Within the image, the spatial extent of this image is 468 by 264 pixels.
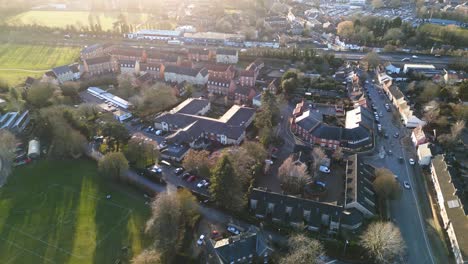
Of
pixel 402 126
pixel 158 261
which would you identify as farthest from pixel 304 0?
pixel 158 261

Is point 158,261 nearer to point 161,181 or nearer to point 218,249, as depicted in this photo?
point 218,249

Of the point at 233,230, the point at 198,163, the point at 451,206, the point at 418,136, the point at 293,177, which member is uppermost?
the point at 198,163

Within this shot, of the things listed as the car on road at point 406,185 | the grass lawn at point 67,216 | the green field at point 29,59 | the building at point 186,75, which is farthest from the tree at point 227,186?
the green field at point 29,59

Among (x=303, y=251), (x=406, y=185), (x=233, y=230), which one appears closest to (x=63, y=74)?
(x=233, y=230)

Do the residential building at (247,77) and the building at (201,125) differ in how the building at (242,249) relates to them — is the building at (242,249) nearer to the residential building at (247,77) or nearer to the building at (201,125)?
the building at (201,125)

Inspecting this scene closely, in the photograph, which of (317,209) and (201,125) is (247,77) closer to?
(201,125)

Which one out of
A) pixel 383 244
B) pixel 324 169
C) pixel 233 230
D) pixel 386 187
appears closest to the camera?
pixel 383 244

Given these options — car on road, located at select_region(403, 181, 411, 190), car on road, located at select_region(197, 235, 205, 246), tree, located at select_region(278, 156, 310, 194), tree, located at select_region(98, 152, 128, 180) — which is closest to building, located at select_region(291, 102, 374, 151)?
car on road, located at select_region(403, 181, 411, 190)

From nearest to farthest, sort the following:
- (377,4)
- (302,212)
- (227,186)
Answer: (227,186)
(302,212)
(377,4)
